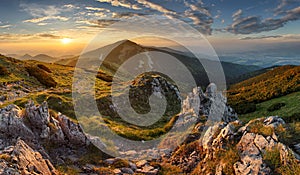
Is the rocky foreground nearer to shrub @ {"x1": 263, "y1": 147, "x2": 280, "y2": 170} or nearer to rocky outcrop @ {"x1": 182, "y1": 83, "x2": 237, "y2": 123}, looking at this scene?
shrub @ {"x1": 263, "y1": 147, "x2": 280, "y2": 170}

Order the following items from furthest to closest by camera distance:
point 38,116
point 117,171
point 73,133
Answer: point 73,133 → point 38,116 → point 117,171

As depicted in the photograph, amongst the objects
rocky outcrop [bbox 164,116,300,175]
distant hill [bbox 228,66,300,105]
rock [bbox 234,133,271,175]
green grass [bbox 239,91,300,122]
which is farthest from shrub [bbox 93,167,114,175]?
A: distant hill [bbox 228,66,300,105]

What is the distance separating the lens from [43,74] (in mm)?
54625

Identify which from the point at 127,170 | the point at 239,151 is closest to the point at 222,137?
the point at 239,151

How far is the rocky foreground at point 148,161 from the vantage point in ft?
38.8

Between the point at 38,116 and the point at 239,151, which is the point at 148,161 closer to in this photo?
the point at 239,151

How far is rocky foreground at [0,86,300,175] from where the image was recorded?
11.8 m

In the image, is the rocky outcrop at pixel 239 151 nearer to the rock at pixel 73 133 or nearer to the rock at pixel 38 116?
the rock at pixel 73 133

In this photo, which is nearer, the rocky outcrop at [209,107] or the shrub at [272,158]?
the shrub at [272,158]

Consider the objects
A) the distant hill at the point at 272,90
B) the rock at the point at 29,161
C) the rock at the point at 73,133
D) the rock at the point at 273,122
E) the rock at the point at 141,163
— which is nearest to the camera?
the rock at the point at 29,161

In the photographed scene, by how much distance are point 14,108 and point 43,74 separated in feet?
125

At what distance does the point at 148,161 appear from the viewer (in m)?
19.3

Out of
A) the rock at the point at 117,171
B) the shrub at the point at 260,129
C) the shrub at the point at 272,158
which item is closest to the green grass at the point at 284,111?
the shrub at the point at 260,129

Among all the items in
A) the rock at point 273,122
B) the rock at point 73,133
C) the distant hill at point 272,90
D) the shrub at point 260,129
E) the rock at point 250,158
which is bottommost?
the distant hill at point 272,90
